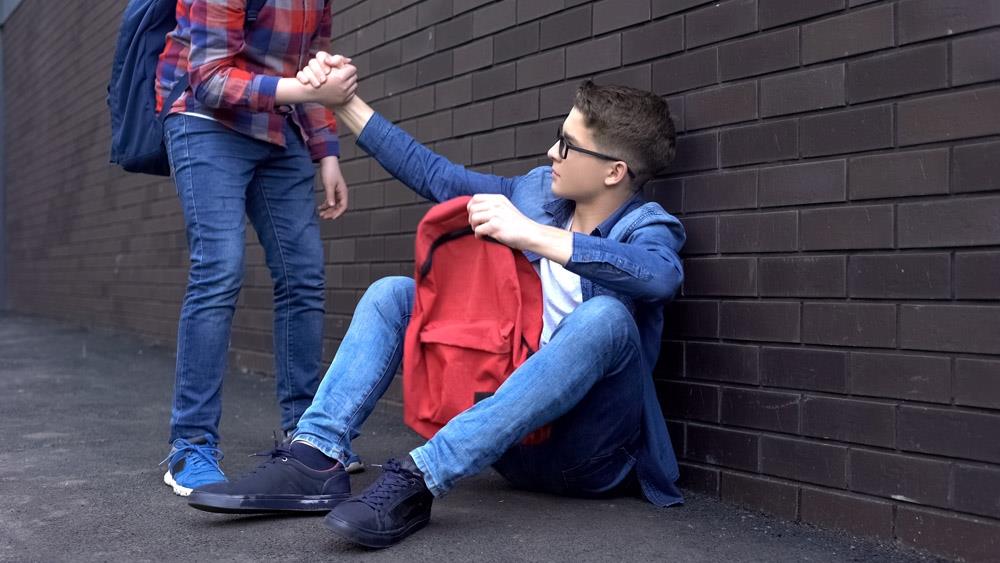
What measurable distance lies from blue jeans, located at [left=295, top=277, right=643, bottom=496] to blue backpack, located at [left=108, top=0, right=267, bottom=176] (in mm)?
973

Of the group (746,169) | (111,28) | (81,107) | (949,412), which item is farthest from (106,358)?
(949,412)

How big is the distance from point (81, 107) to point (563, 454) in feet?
29.4

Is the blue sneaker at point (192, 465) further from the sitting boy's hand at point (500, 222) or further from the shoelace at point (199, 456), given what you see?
the sitting boy's hand at point (500, 222)

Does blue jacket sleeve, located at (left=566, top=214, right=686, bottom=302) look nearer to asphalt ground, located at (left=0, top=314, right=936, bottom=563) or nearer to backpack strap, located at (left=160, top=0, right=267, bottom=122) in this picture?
asphalt ground, located at (left=0, top=314, right=936, bottom=563)

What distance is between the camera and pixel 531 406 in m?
2.42

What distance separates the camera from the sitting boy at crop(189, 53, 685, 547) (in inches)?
95.6

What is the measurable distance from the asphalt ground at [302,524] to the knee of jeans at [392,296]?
57 cm

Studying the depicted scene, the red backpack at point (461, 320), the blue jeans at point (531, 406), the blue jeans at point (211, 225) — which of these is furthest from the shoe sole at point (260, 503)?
the blue jeans at point (211, 225)

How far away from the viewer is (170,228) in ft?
25.3

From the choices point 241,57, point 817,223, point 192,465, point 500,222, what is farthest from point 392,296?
point 817,223

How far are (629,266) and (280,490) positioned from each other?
1031 mm


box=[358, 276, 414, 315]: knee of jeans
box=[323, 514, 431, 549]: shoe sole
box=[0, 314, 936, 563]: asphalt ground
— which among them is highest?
box=[358, 276, 414, 315]: knee of jeans

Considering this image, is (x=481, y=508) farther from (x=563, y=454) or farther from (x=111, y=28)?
(x=111, y=28)

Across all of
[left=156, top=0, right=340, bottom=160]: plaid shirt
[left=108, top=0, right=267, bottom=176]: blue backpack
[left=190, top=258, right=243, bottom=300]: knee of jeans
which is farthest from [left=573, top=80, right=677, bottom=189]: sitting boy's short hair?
[left=108, top=0, right=267, bottom=176]: blue backpack
